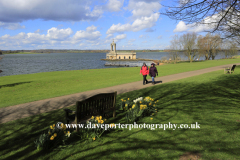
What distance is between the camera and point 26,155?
3746 mm

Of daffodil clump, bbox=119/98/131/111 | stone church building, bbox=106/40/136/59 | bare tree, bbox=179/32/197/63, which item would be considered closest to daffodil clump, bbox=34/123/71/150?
daffodil clump, bbox=119/98/131/111

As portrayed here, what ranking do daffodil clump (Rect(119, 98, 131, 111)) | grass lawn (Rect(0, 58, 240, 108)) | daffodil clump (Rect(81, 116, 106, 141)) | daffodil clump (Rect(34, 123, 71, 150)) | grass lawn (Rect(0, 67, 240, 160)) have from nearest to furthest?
grass lawn (Rect(0, 67, 240, 160)), daffodil clump (Rect(34, 123, 71, 150)), daffodil clump (Rect(81, 116, 106, 141)), daffodil clump (Rect(119, 98, 131, 111)), grass lawn (Rect(0, 58, 240, 108))

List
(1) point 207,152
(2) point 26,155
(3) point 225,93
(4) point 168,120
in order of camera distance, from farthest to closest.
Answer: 1. (3) point 225,93
2. (4) point 168,120
3. (2) point 26,155
4. (1) point 207,152

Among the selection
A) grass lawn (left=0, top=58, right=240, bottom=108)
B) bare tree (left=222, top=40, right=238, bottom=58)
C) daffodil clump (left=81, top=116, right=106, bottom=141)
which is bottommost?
grass lawn (left=0, top=58, right=240, bottom=108)

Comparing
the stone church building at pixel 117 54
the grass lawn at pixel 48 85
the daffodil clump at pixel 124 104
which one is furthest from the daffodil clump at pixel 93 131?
the stone church building at pixel 117 54

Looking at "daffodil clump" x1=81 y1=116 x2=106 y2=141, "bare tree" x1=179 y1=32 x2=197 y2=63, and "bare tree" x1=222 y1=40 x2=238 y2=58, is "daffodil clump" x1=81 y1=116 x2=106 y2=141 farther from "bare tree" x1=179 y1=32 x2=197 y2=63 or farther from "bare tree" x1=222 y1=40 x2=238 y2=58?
"bare tree" x1=179 y1=32 x2=197 y2=63

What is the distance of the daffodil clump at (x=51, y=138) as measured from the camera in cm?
386

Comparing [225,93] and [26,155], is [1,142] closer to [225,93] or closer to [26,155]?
[26,155]

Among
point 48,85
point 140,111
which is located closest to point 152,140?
point 140,111

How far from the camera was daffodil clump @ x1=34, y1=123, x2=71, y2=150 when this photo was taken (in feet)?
12.7

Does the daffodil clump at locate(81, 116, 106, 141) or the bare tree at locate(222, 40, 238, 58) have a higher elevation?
the bare tree at locate(222, 40, 238, 58)

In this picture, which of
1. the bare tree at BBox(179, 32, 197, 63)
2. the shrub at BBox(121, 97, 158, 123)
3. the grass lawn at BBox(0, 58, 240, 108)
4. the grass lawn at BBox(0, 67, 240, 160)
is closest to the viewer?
the grass lawn at BBox(0, 67, 240, 160)

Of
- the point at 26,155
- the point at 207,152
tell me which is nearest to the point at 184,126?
the point at 207,152

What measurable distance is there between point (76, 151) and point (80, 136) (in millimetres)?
736
